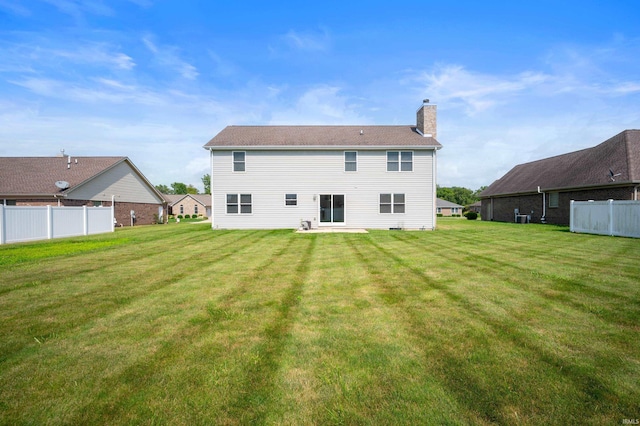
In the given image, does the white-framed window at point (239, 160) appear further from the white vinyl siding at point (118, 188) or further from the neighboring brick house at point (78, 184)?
the white vinyl siding at point (118, 188)

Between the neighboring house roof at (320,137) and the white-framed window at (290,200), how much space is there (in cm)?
316

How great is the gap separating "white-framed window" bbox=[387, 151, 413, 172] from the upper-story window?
30.6ft

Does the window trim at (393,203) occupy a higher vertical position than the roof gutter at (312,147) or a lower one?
lower

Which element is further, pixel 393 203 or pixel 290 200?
pixel 290 200

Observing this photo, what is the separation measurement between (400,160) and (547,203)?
15.4 m

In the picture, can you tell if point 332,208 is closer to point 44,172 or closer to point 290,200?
point 290,200

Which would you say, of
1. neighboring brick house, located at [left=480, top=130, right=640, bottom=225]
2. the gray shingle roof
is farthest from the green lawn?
the gray shingle roof

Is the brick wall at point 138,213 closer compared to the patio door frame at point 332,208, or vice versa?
the patio door frame at point 332,208

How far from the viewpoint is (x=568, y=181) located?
23.5 m

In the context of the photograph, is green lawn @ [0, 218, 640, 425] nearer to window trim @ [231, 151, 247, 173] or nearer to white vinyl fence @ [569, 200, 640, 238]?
white vinyl fence @ [569, 200, 640, 238]

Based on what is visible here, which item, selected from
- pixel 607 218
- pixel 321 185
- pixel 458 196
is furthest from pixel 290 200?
pixel 458 196

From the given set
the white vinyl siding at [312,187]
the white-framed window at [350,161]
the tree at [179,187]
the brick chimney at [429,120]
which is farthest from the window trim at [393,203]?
the tree at [179,187]

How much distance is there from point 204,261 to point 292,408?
22.8ft

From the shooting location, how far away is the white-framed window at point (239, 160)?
19.8 m
